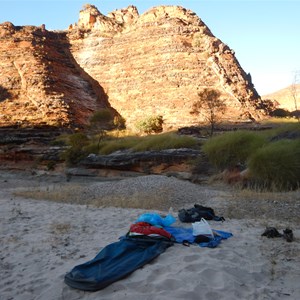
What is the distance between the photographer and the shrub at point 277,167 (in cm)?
1089

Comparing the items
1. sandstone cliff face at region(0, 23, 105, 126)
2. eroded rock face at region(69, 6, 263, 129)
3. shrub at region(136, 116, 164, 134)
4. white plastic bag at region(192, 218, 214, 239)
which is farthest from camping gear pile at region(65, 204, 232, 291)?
sandstone cliff face at region(0, 23, 105, 126)

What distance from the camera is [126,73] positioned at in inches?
1543

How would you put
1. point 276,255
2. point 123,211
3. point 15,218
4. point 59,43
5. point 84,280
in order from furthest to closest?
point 59,43
point 123,211
point 15,218
point 276,255
point 84,280

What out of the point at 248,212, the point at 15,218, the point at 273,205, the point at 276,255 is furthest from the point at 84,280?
the point at 273,205

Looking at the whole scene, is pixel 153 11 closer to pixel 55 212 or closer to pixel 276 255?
pixel 55 212

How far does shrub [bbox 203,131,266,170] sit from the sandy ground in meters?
6.81

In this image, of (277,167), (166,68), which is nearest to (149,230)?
→ (277,167)

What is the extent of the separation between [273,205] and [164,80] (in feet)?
94.2

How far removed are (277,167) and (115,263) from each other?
27.3 feet

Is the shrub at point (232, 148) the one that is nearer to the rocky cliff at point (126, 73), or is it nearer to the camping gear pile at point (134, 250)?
the camping gear pile at point (134, 250)

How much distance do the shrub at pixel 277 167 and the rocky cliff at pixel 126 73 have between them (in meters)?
19.4

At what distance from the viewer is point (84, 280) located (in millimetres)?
3627

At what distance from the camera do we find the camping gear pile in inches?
145

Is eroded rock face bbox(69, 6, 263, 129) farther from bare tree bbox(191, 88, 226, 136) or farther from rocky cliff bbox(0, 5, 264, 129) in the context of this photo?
bare tree bbox(191, 88, 226, 136)
